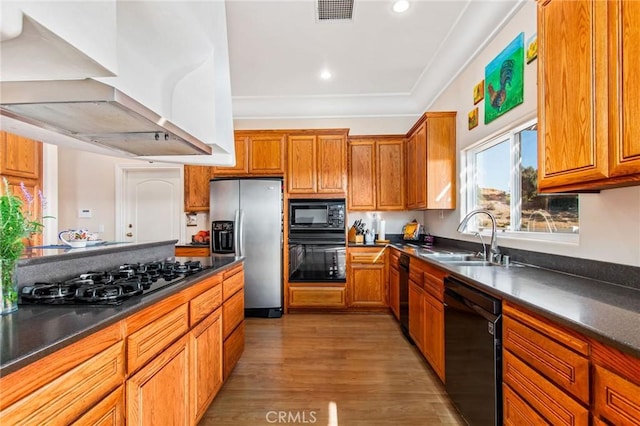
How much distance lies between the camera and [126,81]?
1.19 metres

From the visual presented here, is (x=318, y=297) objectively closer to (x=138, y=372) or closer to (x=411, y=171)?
(x=411, y=171)

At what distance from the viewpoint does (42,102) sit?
1070 millimetres

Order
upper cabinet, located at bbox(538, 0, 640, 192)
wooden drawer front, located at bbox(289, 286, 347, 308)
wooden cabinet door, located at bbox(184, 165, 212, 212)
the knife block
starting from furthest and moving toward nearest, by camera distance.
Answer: wooden cabinet door, located at bbox(184, 165, 212, 212), the knife block, wooden drawer front, located at bbox(289, 286, 347, 308), upper cabinet, located at bbox(538, 0, 640, 192)

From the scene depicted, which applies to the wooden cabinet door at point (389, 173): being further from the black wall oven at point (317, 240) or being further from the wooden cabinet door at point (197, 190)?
the wooden cabinet door at point (197, 190)

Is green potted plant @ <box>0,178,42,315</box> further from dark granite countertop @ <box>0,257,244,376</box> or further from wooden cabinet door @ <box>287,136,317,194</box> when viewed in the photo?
wooden cabinet door @ <box>287,136,317,194</box>

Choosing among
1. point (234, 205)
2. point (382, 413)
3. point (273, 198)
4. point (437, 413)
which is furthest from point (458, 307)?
point (234, 205)

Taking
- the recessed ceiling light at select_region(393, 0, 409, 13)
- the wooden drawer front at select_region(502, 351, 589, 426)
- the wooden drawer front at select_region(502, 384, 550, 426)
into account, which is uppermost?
the recessed ceiling light at select_region(393, 0, 409, 13)

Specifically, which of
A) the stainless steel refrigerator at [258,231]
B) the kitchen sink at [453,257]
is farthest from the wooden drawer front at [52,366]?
the stainless steel refrigerator at [258,231]

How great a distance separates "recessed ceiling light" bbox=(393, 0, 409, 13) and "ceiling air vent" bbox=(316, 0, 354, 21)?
37 cm

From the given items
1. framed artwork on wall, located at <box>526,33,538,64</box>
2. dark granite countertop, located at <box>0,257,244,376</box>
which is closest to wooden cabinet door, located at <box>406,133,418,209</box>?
framed artwork on wall, located at <box>526,33,538,64</box>

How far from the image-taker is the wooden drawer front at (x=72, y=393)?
0.69 meters

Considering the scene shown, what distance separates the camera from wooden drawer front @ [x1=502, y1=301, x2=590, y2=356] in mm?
933

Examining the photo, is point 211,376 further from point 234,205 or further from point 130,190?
point 130,190

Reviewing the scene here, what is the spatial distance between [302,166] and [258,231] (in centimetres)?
104
